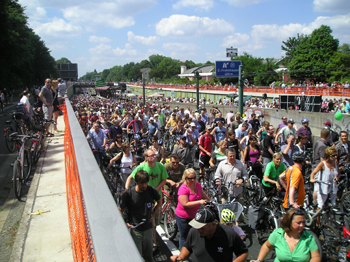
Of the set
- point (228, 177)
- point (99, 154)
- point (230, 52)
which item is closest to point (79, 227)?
point (228, 177)

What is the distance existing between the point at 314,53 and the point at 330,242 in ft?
222

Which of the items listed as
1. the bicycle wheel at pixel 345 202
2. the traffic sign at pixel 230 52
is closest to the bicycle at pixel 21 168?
the bicycle wheel at pixel 345 202

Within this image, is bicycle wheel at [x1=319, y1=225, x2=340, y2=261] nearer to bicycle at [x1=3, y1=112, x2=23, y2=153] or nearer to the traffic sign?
bicycle at [x1=3, y1=112, x2=23, y2=153]

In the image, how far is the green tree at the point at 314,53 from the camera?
64375mm

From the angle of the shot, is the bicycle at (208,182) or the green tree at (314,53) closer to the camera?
the bicycle at (208,182)

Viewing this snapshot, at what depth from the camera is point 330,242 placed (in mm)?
5137

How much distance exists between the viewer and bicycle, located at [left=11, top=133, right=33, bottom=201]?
233 inches

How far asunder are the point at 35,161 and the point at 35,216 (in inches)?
146

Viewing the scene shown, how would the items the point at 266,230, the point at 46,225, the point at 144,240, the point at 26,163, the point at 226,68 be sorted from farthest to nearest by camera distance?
the point at 226,68 < the point at 26,163 < the point at 266,230 < the point at 144,240 < the point at 46,225

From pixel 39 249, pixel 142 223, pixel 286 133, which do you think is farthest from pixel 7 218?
pixel 286 133

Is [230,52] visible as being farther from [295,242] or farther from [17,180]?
[295,242]

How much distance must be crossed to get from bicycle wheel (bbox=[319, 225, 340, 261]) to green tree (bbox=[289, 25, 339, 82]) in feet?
207

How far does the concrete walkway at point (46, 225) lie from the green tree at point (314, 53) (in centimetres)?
6438

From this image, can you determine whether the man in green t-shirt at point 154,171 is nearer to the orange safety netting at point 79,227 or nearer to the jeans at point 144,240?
the jeans at point 144,240
